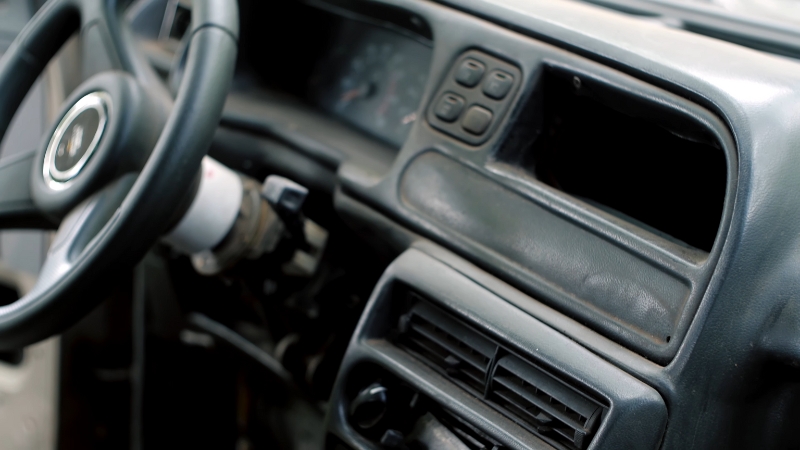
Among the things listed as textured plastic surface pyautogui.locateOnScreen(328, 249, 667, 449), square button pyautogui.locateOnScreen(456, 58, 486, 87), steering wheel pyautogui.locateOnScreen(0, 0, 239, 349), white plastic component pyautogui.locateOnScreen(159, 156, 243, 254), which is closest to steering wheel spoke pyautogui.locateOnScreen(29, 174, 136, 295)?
steering wheel pyautogui.locateOnScreen(0, 0, 239, 349)

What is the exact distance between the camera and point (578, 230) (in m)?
0.88

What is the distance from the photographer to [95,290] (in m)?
0.82

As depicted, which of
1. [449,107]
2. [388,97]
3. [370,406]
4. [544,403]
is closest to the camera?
[544,403]

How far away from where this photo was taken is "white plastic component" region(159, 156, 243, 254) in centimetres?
104

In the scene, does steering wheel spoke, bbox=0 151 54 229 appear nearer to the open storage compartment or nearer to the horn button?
the horn button

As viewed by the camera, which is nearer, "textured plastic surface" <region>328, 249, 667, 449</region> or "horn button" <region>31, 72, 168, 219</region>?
"textured plastic surface" <region>328, 249, 667, 449</region>

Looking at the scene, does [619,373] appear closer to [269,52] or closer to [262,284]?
[262,284]

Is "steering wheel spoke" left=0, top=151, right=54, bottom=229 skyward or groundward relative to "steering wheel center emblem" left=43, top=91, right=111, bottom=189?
groundward

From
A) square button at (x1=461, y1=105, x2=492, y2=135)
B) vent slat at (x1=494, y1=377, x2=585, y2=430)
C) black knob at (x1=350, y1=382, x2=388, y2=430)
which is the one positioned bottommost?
black knob at (x1=350, y1=382, x2=388, y2=430)

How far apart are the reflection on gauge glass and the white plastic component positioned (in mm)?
280

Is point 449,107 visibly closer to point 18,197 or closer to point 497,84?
point 497,84

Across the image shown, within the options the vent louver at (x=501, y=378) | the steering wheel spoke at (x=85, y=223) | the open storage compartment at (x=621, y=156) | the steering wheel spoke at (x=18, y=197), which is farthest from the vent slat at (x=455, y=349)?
the steering wheel spoke at (x=18, y=197)

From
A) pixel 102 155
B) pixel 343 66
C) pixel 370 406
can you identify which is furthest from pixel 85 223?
pixel 343 66

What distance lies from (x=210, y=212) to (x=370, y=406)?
0.33 meters
